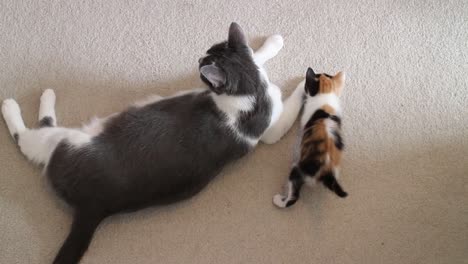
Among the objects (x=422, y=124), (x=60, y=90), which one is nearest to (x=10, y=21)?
(x=60, y=90)

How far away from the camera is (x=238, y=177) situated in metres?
1.73

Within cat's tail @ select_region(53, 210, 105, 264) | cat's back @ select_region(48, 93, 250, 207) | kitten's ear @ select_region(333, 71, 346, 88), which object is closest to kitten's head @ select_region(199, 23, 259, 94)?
cat's back @ select_region(48, 93, 250, 207)

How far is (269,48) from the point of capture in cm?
180

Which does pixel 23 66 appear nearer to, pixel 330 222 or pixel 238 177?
Result: pixel 238 177

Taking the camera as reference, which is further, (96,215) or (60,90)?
(60,90)

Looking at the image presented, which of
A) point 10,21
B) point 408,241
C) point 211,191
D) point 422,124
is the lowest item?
point 408,241

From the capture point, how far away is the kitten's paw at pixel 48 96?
1.73 m

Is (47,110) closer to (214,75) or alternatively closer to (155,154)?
(155,154)

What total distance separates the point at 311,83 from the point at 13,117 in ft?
4.03

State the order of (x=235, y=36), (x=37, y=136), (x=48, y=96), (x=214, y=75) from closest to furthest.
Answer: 1. (x=214, y=75)
2. (x=235, y=36)
3. (x=37, y=136)
4. (x=48, y=96)

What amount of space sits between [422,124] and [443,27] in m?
0.50

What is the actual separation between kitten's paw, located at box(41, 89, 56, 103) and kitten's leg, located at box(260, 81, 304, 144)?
2.97 ft

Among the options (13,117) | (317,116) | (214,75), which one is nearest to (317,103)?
(317,116)

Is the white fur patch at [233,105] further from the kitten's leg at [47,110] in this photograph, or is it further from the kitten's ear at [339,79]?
the kitten's leg at [47,110]
